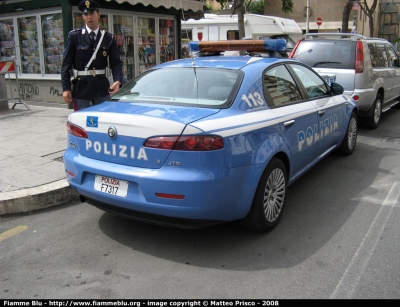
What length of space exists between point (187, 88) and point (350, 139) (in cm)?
348

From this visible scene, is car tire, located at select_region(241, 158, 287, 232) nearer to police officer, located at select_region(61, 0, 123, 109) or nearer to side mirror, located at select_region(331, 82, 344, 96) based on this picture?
side mirror, located at select_region(331, 82, 344, 96)

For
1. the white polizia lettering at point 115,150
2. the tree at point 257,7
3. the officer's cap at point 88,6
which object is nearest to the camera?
the white polizia lettering at point 115,150

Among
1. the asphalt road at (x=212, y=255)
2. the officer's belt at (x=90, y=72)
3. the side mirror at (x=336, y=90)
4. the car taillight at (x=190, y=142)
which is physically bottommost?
the asphalt road at (x=212, y=255)

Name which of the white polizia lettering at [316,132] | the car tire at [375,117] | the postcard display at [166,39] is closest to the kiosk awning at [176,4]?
the postcard display at [166,39]

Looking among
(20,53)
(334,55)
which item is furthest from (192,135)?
(20,53)

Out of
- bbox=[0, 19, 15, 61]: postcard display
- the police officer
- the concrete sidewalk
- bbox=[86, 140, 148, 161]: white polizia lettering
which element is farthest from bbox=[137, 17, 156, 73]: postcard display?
bbox=[86, 140, 148, 161]: white polizia lettering

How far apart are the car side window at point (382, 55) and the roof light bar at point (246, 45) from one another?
4.70 metres

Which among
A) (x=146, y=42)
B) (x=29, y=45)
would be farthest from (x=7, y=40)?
(x=146, y=42)

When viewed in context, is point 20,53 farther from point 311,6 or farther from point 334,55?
point 311,6

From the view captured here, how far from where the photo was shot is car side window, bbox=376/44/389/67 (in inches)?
345

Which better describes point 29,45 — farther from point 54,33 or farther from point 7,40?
point 54,33

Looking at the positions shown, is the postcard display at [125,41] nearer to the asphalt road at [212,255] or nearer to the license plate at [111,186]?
the asphalt road at [212,255]

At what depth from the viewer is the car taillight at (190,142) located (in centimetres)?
312

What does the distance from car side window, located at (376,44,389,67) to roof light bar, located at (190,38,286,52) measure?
4703mm
